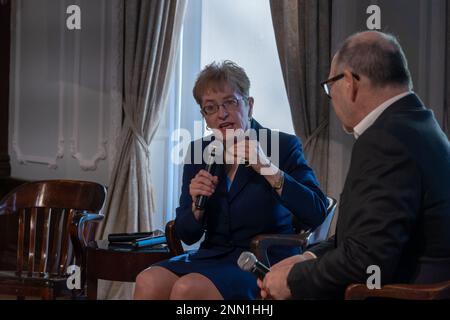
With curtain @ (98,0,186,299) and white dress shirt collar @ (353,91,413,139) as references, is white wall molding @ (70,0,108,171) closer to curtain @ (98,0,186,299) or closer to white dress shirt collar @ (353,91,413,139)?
curtain @ (98,0,186,299)

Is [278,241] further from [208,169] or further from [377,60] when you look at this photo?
[377,60]

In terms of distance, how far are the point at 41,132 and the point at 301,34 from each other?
217cm

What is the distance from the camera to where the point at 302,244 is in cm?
265

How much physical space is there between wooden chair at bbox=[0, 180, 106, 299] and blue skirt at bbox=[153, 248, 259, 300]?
2.09ft

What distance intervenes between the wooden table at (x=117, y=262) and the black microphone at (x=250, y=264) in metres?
1.13

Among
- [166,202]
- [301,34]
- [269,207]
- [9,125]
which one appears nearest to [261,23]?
[301,34]

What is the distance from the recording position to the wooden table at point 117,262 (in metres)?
3.16

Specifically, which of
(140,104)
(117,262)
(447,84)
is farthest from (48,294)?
(447,84)

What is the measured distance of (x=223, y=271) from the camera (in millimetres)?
2525

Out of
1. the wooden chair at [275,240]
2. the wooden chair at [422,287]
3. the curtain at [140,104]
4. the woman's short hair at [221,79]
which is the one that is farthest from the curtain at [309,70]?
the wooden chair at [422,287]

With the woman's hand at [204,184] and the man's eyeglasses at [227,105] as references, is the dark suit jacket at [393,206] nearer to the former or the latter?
the woman's hand at [204,184]

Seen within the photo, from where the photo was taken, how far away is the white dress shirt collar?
183cm

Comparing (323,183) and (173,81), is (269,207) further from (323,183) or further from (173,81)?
(173,81)

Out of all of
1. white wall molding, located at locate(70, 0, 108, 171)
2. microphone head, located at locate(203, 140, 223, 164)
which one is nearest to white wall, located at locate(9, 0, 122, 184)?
white wall molding, located at locate(70, 0, 108, 171)
